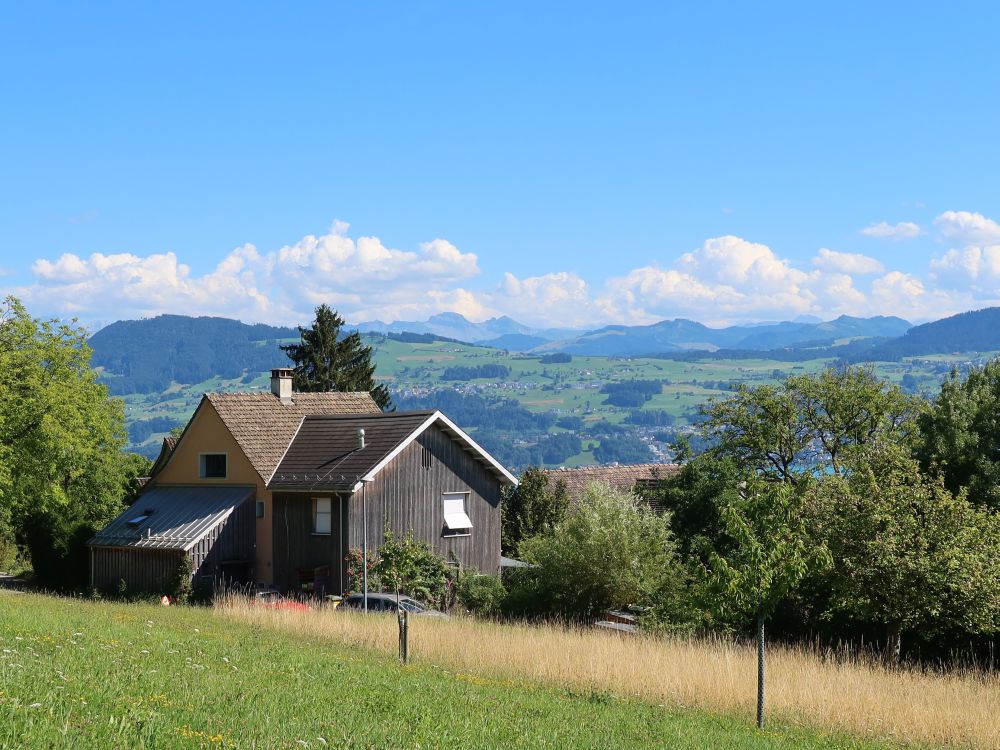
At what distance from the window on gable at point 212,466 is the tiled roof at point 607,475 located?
753 inches

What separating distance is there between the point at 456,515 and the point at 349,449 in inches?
192

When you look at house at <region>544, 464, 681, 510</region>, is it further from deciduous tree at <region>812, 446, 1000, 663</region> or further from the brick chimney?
deciduous tree at <region>812, 446, 1000, 663</region>

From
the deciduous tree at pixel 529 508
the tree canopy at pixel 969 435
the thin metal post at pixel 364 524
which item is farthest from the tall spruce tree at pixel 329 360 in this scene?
the tree canopy at pixel 969 435

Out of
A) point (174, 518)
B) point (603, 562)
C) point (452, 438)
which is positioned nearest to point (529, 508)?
point (452, 438)

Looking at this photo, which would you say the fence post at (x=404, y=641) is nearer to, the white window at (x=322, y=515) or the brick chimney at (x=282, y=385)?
A: the white window at (x=322, y=515)

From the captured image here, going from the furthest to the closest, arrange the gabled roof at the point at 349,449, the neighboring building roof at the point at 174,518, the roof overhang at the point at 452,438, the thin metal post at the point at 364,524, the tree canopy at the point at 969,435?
the neighboring building roof at the point at 174,518 < the gabled roof at the point at 349,449 < the roof overhang at the point at 452,438 < the thin metal post at the point at 364,524 < the tree canopy at the point at 969,435

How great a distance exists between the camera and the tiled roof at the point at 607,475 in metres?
58.5

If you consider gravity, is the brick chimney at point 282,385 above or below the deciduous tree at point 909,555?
→ above

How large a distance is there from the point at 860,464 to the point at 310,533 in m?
20.9

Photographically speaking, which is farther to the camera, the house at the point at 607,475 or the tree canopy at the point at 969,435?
the house at the point at 607,475

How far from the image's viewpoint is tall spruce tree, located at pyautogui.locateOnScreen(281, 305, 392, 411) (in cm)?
7519

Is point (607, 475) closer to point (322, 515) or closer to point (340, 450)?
point (340, 450)

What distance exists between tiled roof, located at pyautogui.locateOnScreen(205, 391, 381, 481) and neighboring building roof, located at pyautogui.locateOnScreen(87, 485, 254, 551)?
1.43 metres

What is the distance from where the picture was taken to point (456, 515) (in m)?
42.8
